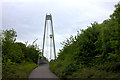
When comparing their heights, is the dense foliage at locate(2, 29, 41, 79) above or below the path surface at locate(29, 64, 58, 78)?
above

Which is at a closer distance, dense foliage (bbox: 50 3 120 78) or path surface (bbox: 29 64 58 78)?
dense foliage (bbox: 50 3 120 78)

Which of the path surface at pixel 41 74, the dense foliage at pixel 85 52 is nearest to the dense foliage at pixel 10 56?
the path surface at pixel 41 74

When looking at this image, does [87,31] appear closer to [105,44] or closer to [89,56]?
[89,56]

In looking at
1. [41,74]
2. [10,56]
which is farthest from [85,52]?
[10,56]

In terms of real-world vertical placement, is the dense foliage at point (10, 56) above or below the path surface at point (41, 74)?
above

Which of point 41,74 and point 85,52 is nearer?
point 85,52

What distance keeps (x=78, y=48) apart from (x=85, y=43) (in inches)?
34.2

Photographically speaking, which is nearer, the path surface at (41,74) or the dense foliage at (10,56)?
the dense foliage at (10,56)

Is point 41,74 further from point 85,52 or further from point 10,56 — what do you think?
point 85,52

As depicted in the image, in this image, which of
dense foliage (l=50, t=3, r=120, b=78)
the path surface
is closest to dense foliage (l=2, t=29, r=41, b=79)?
the path surface

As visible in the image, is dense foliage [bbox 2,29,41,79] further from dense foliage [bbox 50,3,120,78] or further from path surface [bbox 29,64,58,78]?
dense foliage [bbox 50,3,120,78]

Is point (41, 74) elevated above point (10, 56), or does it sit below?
below

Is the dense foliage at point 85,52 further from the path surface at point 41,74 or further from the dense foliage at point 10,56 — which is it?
the dense foliage at point 10,56

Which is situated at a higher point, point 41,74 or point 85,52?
point 85,52
